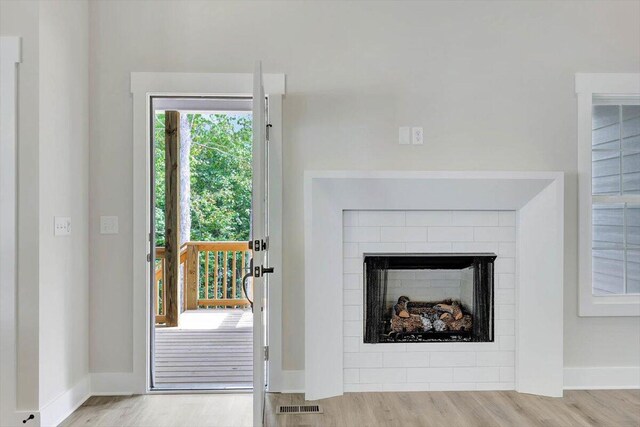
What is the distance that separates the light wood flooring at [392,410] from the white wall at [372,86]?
301 mm

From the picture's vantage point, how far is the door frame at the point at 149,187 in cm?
325

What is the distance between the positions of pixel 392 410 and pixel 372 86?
2094mm

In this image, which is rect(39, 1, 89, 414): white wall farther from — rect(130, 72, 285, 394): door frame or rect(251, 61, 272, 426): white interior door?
rect(251, 61, 272, 426): white interior door

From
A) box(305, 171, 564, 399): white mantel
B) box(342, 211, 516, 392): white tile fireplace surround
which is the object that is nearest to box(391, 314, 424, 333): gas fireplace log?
box(342, 211, 516, 392): white tile fireplace surround

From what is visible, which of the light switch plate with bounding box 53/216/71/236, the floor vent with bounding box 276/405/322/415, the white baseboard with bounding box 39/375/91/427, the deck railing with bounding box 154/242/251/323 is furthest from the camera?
the deck railing with bounding box 154/242/251/323

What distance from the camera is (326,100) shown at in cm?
333

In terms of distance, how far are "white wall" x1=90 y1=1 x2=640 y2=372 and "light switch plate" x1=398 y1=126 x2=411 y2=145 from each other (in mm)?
39

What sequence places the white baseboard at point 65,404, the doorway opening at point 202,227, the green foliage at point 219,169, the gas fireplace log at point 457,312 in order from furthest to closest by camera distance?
the green foliage at point 219,169 → the doorway opening at point 202,227 → the gas fireplace log at point 457,312 → the white baseboard at point 65,404

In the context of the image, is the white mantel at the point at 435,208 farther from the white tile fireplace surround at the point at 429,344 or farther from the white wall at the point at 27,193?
the white wall at the point at 27,193

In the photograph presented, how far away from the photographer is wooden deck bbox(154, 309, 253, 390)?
3.58m

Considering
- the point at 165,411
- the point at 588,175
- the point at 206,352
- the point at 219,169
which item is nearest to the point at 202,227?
the point at 219,169

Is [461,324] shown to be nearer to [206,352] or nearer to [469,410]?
[469,410]

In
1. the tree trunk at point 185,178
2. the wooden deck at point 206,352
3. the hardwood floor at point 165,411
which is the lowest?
the wooden deck at point 206,352

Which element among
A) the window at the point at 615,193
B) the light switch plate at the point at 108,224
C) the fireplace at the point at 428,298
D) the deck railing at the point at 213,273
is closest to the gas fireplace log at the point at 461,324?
the fireplace at the point at 428,298
